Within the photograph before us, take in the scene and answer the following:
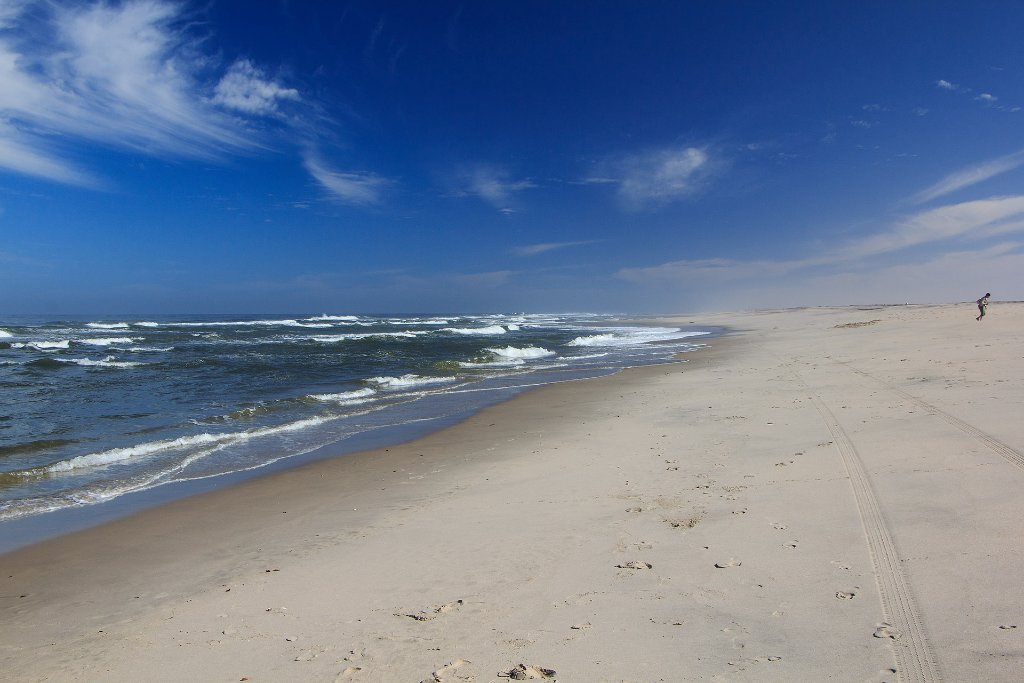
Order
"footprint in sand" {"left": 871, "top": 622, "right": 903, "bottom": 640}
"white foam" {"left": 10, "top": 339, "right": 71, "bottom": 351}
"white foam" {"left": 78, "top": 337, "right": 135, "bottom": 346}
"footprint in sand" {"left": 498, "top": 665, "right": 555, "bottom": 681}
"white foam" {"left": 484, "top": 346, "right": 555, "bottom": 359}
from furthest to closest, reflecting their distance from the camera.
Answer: "white foam" {"left": 78, "top": 337, "right": 135, "bottom": 346}
"white foam" {"left": 10, "top": 339, "right": 71, "bottom": 351}
"white foam" {"left": 484, "top": 346, "right": 555, "bottom": 359}
"footprint in sand" {"left": 871, "top": 622, "right": 903, "bottom": 640}
"footprint in sand" {"left": 498, "top": 665, "right": 555, "bottom": 681}

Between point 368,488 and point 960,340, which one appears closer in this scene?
point 368,488

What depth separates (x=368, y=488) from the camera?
A: 6.92 meters

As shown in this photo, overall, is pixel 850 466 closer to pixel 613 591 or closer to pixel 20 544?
pixel 613 591

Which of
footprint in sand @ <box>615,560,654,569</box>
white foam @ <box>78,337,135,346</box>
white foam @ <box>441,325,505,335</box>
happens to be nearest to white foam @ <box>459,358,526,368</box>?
footprint in sand @ <box>615,560,654,569</box>

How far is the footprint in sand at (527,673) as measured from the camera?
2.94m

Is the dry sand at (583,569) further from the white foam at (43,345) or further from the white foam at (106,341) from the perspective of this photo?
the white foam at (106,341)

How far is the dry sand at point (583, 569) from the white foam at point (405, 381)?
886 centimetres

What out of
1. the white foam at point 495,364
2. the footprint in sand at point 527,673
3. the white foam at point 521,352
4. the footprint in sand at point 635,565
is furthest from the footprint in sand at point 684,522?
the white foam at point 521,352

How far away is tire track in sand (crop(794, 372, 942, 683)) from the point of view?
2.79 m

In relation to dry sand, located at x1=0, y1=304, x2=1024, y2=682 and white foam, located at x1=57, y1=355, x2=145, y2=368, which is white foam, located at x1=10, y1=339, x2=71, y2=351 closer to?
white foam, located at x1=57, y1=355, x2=145, y2=368

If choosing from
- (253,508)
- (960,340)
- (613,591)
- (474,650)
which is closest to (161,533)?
(253,508)

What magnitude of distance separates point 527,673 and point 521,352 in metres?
25.7

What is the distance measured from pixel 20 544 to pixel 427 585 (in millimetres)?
4491

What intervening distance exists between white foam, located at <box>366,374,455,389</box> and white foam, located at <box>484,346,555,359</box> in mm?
8553
